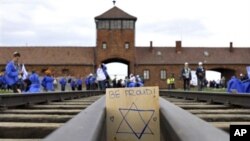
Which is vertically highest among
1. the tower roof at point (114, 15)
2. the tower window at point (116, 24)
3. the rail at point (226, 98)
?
the tower roof at point (114, 15)

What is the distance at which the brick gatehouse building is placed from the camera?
80.6 metres

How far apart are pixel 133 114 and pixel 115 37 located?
77.0 m

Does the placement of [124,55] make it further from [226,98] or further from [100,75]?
[226,98]

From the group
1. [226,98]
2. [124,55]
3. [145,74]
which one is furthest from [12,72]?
[145,74]

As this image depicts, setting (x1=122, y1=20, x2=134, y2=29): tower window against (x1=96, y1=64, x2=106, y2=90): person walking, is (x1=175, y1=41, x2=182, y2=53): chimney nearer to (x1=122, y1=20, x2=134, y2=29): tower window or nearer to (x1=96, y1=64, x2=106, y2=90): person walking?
(x1=122, y1=20, x2=134, y2=29): tower window

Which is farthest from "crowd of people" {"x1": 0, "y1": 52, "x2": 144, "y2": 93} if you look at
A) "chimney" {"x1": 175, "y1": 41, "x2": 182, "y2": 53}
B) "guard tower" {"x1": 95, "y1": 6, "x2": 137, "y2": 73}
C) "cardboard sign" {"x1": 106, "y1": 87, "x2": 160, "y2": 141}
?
"chimney" {"x1": 175, "y1": 41, "x2": 182, "y2": 53}

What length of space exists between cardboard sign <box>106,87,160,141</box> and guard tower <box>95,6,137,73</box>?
7602 centimetres

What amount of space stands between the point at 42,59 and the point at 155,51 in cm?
1975

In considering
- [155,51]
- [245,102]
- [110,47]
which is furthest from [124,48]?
[245,102]

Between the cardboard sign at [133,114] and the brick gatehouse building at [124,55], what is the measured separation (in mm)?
76016

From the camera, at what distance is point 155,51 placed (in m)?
89.8

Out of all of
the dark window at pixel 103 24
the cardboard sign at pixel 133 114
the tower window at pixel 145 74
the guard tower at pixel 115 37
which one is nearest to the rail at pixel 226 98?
the cardboard sign at pixel 133 114

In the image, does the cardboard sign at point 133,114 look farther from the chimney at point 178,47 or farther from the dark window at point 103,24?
the chimney at point 178,47

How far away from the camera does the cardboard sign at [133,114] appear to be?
12.0ft
